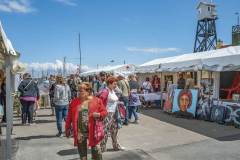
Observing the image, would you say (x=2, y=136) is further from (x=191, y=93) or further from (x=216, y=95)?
(x=216, y=95)

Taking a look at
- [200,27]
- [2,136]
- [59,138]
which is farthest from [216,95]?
[200,27]

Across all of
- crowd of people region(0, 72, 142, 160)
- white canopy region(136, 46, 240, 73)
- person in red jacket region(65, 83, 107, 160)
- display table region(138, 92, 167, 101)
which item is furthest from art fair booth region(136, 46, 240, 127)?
person in red jacket region(65, 83, 107, 160)

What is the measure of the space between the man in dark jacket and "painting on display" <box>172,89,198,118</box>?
5.67 meters

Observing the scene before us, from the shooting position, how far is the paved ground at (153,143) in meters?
7.61

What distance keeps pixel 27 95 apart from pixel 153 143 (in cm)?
499

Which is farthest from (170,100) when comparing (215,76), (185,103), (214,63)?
(214,63)

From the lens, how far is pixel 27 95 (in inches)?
471

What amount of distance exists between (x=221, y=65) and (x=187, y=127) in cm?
295

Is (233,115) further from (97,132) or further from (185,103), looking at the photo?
(97,132)

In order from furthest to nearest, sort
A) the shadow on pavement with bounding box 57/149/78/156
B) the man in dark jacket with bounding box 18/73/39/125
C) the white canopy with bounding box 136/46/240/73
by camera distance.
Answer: the white canopy with bounding box 136/46/240/73, the man in dark jacket with bounding box 18/73/39/125, the shadow on pavement with bounding box 57/149/78/156

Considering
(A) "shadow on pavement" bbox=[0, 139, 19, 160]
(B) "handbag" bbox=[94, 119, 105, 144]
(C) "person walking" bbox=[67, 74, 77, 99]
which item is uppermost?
(C) "person walking" bbox=[67, 74, 77, 99]

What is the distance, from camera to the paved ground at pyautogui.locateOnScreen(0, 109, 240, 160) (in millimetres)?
7613

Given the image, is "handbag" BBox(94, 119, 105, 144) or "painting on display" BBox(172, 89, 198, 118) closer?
"handbag" BBox(94, 119, 105, 144)

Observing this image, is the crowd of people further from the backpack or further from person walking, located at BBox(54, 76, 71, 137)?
the backpack
